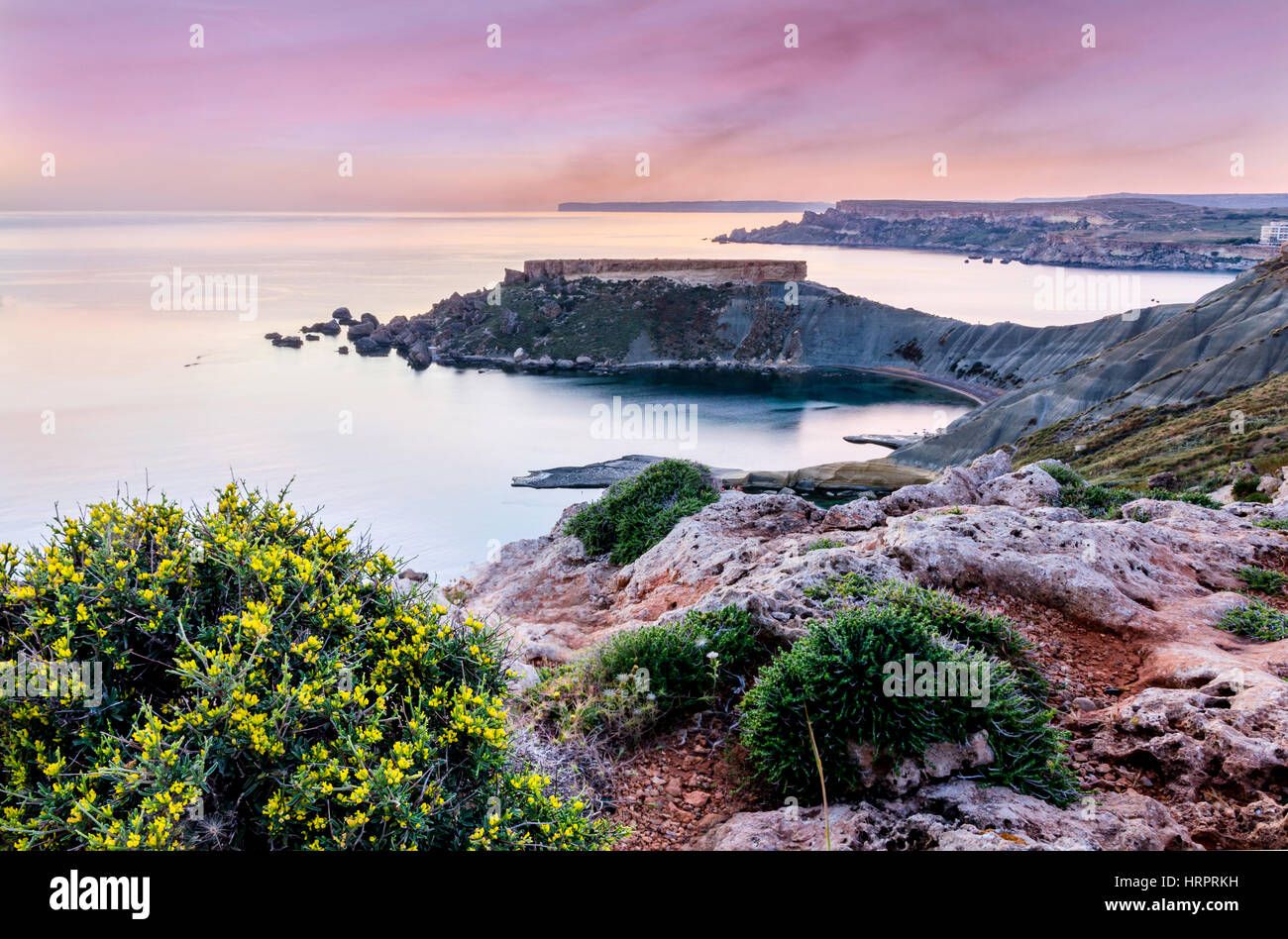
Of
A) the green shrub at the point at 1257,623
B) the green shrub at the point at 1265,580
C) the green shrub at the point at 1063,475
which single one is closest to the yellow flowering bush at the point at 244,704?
the green shrub at the point at 1257,623

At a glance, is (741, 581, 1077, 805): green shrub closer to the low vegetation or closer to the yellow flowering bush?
the yellow flowering bush

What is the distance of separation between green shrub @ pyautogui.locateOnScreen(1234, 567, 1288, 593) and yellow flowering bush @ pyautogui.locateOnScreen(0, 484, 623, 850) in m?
7.74

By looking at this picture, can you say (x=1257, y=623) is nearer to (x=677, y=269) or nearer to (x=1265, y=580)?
(x=1265, y=580)

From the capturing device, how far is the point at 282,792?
2727 millimetres

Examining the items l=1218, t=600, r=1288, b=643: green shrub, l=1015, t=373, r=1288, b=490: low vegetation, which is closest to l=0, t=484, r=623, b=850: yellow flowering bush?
l=1218, t=600, r=1288, b=643: green shrub

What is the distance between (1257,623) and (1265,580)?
5.43 feet

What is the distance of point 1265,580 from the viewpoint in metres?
7.62

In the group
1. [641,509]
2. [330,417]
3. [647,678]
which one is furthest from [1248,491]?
[330,417]

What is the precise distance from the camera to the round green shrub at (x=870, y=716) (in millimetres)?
4273

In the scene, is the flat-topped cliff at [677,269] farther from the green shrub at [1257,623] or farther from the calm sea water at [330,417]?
the green shrub at [1257,623]

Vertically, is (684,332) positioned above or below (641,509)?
above

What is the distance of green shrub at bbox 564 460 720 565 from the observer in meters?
12.5

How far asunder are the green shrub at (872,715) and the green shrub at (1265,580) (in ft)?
15.3

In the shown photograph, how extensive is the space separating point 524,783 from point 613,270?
4532 inches
